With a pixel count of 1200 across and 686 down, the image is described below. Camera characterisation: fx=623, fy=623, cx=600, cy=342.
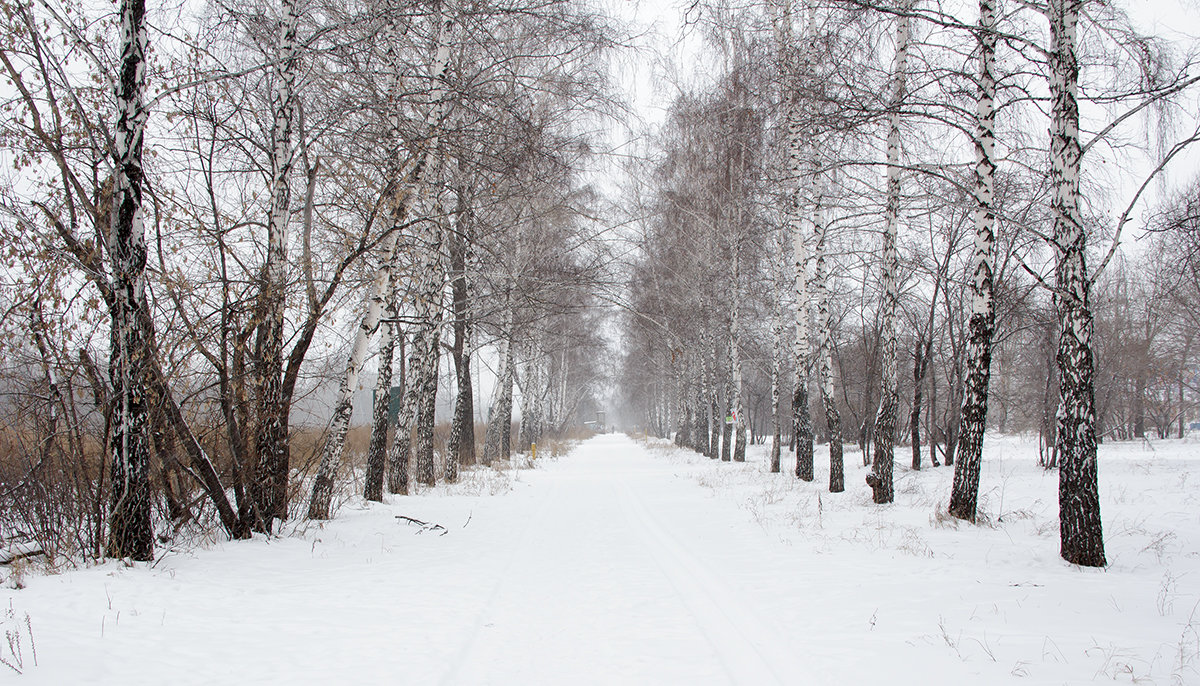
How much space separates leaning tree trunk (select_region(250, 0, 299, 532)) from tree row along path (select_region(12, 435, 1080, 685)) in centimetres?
69

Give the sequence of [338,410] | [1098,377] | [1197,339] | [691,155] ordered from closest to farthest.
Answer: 1. [338,410]
2. [691,155]
3. [1098,377]
4. [1197,339]

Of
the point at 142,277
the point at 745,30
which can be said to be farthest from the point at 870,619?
the point at 745,30

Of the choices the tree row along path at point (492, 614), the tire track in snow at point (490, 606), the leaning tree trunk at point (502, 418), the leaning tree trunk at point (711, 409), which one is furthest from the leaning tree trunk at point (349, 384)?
the leaning tree trunk at point (711, 409)

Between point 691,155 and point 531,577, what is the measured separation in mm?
15987

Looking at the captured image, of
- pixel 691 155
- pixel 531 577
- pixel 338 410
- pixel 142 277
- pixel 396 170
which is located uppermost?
pixel 691 155

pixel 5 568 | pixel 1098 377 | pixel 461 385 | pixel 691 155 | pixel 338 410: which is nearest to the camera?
pixel 5 568

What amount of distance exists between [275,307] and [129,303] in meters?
1.38

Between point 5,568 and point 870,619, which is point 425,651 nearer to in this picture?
point 870,619

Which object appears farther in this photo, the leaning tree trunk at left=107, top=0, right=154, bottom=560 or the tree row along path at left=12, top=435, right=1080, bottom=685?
the leaning tree trunk at left=107, top=0, right=154, bottom=560

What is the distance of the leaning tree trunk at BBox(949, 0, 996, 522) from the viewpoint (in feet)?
24.3

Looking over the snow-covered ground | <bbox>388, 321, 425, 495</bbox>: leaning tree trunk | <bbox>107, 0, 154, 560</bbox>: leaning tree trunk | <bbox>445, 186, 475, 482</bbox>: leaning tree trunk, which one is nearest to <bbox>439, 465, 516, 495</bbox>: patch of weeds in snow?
<bbox>445, 186, 475, 482</bbox>: leaning tree trunk

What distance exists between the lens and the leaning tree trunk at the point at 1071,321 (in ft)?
18.7

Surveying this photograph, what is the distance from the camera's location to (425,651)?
12.4 feet

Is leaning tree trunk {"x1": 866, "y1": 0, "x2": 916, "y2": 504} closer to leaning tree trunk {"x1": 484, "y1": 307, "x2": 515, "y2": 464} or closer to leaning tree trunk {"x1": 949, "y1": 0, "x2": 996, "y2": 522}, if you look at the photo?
leaning tree trunk {"x1": 949, "y1": 0, "x2": 996, "y2": 522}
